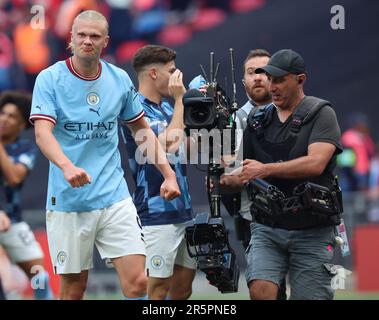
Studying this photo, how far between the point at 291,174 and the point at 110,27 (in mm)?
10407

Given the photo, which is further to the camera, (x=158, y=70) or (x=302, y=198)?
(x=158, y=70)

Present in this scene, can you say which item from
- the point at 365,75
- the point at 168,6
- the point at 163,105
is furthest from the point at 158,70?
the point at 168,6

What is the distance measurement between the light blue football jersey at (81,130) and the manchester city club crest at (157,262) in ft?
3.65

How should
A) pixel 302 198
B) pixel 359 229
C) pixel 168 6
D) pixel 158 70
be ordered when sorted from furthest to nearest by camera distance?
pixel 168 6
pixel 359 229
pixel 158 70
pixel 302 198

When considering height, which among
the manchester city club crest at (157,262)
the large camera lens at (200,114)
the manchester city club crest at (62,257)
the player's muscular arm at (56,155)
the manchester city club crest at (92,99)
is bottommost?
the manchester city club crest at (157,262)

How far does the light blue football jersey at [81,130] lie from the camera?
9.08m

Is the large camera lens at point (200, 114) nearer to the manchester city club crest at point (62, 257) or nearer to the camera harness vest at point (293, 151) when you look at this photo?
the camera harness vest at point (293, 151)

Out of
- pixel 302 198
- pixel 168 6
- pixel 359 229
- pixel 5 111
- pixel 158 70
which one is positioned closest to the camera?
pixel 302 198

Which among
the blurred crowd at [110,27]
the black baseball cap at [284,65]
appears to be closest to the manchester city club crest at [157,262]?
the black baseball cap at [284,65]

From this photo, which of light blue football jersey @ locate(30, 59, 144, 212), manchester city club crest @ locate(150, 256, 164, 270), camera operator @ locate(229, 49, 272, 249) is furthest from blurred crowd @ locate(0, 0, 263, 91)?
light blue football jersey @ locate(30, 59, 144, 212)

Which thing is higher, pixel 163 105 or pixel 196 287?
pixel 163 105

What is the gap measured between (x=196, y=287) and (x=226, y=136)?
26.6ft

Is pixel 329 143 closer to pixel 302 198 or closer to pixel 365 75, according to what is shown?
pixel 302 198

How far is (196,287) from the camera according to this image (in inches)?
667
